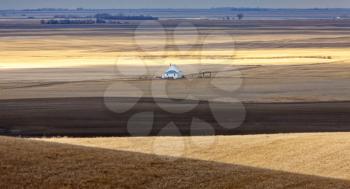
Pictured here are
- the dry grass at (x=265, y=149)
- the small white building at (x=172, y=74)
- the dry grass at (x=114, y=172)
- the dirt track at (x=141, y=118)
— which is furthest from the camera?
the small white building at (x=172, y=74)

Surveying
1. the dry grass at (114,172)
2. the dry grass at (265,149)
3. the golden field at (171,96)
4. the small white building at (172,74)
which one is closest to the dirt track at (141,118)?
the golden field at (171,96)

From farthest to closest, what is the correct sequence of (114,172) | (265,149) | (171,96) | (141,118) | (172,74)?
(172,74), (171,96), (141,118), (265,149), (114,172)

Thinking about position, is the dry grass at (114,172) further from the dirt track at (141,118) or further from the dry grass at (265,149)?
the dirt track at (141,118)

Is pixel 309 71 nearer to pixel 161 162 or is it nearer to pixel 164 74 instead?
pixel 164 74

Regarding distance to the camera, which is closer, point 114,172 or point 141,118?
point 114,172

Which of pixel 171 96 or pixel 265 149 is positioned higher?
pixel 171 96

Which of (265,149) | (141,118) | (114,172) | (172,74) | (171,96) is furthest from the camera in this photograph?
(172,74)

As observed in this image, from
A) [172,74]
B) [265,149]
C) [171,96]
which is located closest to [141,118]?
[171,96]

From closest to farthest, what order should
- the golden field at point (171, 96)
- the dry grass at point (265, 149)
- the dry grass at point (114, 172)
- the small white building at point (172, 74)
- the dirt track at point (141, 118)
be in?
the dry grass at point (114, 172)
the golden field at point (171, 96)
the dry grass at point (265, 149)
the dirt track at point (141, 118)
the small white building at point (172, 74)

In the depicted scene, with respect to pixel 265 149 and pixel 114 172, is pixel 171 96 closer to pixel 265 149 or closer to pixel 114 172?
pixel 265 149

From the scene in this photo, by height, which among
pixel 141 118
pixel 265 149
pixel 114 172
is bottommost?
pixel 265 149
